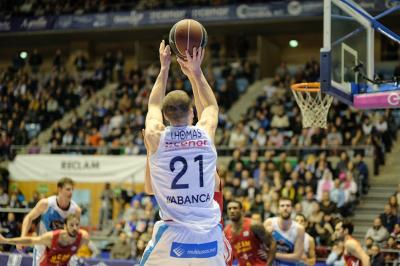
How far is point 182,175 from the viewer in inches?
164

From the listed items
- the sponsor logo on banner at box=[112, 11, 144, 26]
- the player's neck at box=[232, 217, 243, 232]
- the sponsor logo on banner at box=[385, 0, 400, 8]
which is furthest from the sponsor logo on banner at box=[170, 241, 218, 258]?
the sponsor logo on banner at box=[112, 11, 144, 26]

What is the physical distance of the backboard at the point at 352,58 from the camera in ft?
25.8

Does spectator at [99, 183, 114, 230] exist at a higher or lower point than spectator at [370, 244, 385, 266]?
higher

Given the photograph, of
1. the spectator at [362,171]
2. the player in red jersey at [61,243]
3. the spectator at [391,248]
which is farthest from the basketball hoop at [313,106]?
the spectator at [362,171]

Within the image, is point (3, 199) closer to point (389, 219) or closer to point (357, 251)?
point (389, 219)

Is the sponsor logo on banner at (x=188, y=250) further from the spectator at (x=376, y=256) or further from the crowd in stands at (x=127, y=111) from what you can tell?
the crowd in stands at (x=127, y=111)

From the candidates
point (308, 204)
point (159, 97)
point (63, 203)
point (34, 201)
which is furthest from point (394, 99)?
point (34, 201)

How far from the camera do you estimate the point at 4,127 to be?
22703 mm

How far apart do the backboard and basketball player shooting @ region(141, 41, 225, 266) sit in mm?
3934

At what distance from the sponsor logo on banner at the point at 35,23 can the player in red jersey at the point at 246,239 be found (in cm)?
1843

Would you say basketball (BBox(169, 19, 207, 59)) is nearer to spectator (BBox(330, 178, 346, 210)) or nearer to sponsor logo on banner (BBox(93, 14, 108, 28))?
spectator (BBox(330, 178, 346, 210))

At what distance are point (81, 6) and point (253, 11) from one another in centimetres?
684

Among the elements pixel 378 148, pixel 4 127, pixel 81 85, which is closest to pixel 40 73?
pixel 81 85

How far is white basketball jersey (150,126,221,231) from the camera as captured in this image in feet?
13.7
